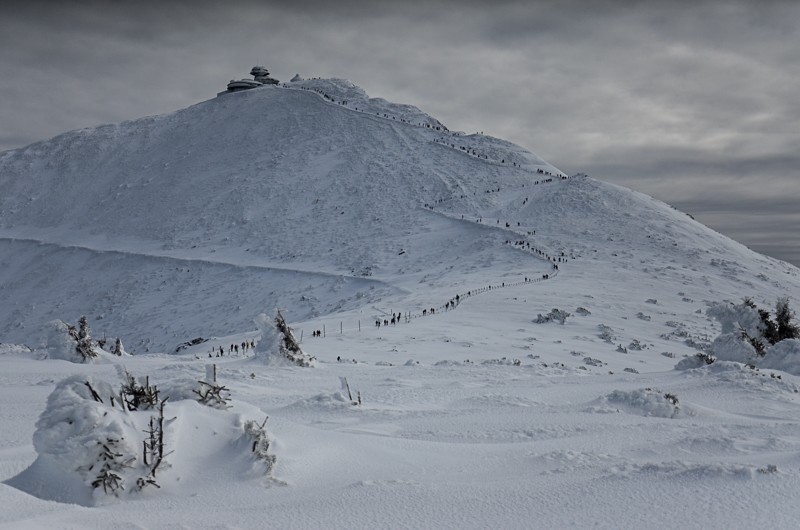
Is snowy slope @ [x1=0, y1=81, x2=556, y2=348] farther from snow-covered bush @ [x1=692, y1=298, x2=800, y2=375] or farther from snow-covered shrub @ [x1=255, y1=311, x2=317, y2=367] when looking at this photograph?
snow-covered bush @ [x1=692, y1=298, x2=800, y2=375]

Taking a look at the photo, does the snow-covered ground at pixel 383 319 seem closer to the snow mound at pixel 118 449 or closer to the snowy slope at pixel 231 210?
the snow mound at pixel 118 449

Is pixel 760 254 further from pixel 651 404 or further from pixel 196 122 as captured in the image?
pixel 196 122

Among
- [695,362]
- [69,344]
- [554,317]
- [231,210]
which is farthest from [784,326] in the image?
[231,210]

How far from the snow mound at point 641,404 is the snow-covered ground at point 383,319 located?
0.05 m

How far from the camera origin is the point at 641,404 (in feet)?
34.2

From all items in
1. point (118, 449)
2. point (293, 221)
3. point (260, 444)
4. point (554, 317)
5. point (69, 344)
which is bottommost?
point (260, 444)

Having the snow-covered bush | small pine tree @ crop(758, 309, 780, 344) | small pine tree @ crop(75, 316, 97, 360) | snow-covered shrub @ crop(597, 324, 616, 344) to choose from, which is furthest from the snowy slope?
small pine tree @ crop(758, 309, 780, 344)

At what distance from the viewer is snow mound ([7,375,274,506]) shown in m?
5.61

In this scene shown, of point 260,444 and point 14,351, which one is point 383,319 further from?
point 260,444

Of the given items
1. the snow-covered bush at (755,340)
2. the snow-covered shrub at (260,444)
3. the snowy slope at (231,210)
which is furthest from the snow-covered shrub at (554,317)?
the snow-covered shrub at (260,444)

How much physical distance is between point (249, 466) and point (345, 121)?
312 feet

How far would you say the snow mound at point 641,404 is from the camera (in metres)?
10.1

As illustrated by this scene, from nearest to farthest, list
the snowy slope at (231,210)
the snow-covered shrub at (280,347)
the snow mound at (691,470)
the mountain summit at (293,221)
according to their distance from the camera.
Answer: the snow mound at (691,470)
the snow-covered shrub at (280,347)
the mountain summit at (293,221)
the snowy slope at (231,210)

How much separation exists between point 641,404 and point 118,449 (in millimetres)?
8362
